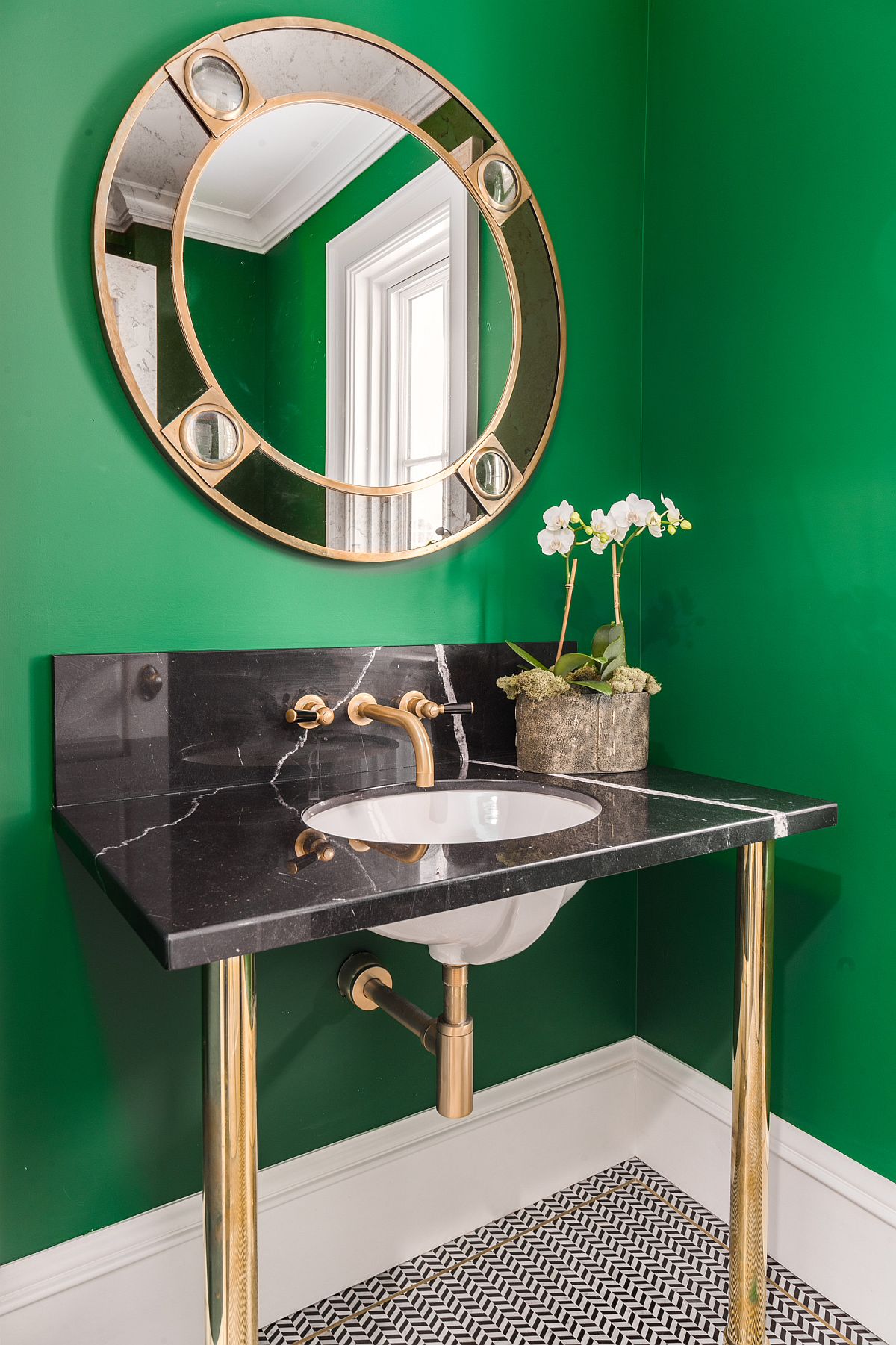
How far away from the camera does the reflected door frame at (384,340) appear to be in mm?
1350

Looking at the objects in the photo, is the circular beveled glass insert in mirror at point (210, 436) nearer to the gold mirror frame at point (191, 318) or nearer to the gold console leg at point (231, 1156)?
the gold mirror frame at point (191, 318)

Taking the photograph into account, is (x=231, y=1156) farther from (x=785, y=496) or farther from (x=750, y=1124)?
(x=785, y=496)

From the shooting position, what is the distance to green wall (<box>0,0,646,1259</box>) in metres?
1.13

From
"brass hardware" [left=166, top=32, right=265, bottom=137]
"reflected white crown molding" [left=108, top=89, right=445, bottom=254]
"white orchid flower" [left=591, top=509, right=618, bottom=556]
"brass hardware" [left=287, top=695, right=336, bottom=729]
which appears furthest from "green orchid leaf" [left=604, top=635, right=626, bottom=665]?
"brass hardware" [left=166, top=32, right=265, bottom=137]

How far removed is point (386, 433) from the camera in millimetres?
1396

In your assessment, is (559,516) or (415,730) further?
(559,516)

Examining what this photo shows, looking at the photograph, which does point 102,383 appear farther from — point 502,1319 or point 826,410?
point 502,1319

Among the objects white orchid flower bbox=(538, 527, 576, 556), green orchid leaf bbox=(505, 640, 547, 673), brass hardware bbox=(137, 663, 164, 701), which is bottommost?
brass hardware bbox=(137, 663, 164, 701)

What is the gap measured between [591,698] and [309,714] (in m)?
0.43

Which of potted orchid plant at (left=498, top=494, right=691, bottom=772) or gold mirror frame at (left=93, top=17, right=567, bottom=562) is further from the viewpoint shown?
potted orchid plant at (left=498, top=494, right=691, bottom=772)

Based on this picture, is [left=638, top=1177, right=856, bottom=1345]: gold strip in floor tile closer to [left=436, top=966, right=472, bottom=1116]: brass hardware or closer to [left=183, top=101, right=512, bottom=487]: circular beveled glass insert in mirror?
[left=436, top=966, right=472, bottom=1116]: brass hardware

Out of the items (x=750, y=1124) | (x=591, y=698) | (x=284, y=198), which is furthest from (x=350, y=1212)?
(x=284, y=198)

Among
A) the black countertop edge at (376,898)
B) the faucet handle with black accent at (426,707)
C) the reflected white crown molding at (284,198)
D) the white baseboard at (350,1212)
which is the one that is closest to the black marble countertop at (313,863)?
the black countertop edge at (376,898)

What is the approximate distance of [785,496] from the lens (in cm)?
144
